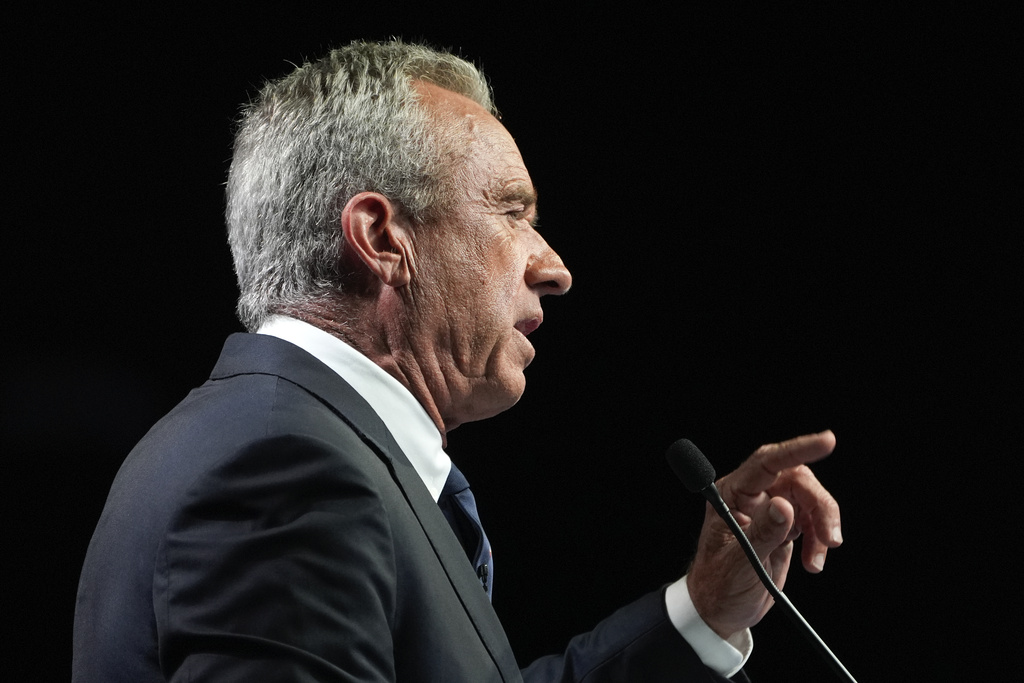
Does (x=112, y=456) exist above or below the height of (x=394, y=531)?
below

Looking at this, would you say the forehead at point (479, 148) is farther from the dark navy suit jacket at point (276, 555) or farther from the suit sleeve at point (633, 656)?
the suit sleeve at point (633, 656)

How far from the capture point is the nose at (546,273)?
1.54 m

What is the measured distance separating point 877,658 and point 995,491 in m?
0.57

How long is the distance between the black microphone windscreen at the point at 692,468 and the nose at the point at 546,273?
35cm

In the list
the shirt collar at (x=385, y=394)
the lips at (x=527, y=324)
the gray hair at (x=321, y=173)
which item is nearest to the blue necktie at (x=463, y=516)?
the shirt collar at (x=385, y=394)

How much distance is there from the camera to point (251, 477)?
3.23 ft

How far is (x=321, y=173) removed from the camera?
143cm

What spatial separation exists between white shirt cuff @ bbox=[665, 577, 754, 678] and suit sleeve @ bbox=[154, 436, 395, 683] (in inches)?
32.7

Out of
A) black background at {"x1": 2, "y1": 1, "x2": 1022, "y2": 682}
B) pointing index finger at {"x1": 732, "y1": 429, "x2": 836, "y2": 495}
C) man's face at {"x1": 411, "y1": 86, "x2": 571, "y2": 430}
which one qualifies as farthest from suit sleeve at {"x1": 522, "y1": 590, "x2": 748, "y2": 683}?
black background at {"x1": 2, "y1": 1, "x2": 1022, "y2": 682}

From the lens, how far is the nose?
60.7 inches

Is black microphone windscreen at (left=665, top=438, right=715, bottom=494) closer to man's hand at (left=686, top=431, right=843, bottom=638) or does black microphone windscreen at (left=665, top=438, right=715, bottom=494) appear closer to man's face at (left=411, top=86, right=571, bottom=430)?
man's hand at (left=686, top=431, right=843, bottom=638)

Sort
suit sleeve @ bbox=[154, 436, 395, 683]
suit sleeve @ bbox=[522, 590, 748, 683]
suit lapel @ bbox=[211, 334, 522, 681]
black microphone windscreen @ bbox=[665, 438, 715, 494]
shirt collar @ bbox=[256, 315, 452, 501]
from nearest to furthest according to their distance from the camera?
suit sleeve @ bbox=[154, 436, 395, 683], suit lapel @ bbox=[211, 334, 522, 681], shirt collar @ bbox=[256, 315, 452, 501], black microphone windscreen @ bbox=[665, 438, 715, 494], suit sleeve @ bbox=[522, 590, 748, 683]

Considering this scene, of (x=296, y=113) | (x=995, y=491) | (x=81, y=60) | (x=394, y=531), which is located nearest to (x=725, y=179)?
(x=995, y=491)

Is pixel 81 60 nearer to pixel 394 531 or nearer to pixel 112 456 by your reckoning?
pixel 112 456
